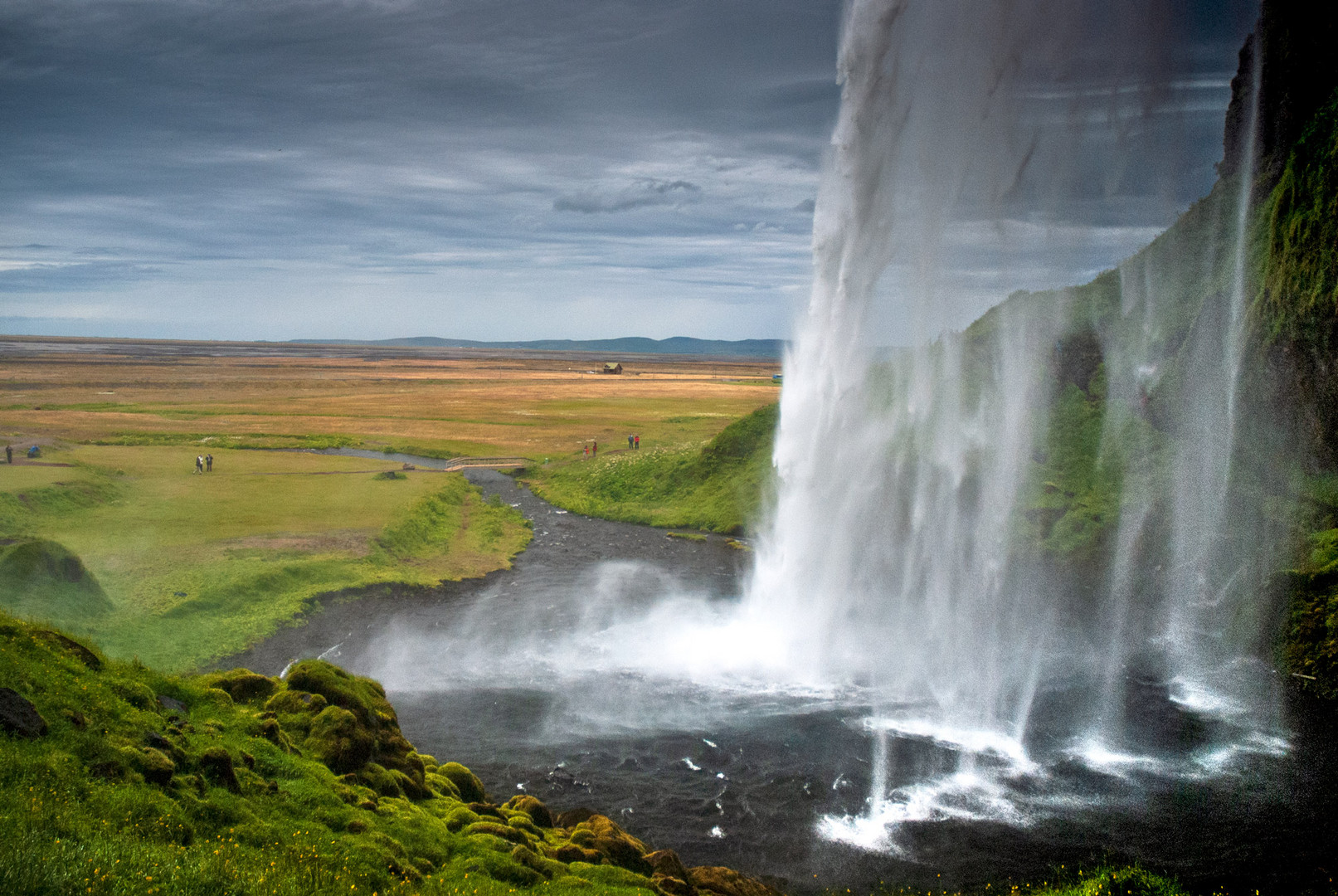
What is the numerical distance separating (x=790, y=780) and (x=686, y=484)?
41.6m

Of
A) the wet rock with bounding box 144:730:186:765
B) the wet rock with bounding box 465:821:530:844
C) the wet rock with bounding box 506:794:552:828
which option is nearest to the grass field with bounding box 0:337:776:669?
the wet rock with bounding box 506:794:552:828

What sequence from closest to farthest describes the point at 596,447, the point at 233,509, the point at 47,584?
the point at 47,584
the point at 233,509
the point at 596,447

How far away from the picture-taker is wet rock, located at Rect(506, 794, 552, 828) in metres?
19.9

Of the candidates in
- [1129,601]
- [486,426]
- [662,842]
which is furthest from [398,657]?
[486,426]

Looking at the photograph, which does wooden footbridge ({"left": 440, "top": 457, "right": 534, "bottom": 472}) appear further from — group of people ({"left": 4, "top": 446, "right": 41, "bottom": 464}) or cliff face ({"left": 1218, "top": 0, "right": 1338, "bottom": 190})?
cliff face ({"left": 1218, "top": 0, "right": 1338, "bottom": 190})

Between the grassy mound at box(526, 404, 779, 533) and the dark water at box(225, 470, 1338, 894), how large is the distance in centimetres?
2525

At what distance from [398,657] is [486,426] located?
74.1m

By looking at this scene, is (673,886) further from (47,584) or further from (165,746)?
(47,584)

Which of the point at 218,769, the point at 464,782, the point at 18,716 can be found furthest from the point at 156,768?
the point at 464,782

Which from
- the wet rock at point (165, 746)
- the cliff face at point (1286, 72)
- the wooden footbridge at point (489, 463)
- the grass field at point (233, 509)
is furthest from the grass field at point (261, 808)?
the wooden footbridge at point (489, 463)

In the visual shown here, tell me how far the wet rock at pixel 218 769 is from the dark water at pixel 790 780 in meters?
8.30

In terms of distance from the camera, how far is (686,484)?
64.6 meters

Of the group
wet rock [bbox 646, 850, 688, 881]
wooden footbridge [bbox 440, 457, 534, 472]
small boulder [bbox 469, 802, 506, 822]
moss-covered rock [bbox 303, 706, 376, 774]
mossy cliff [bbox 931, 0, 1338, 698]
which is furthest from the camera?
wooden footbridge [bbox 440, 457, 534, 472]

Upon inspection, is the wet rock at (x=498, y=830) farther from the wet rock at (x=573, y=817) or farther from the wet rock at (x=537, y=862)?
the wet rock at (x=573, y=817)
